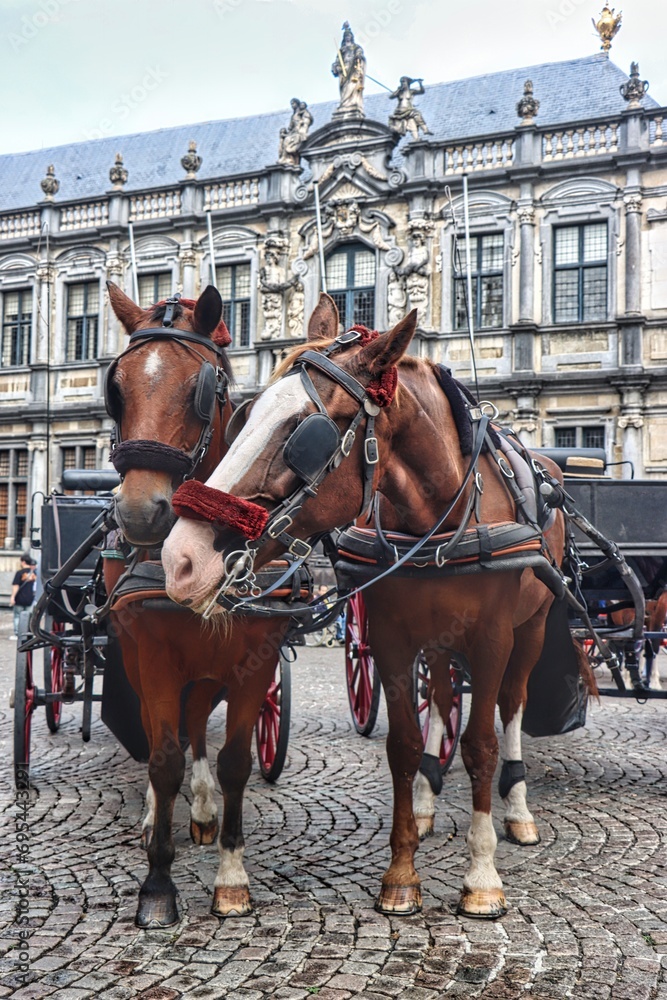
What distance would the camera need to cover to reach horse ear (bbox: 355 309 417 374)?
2656 mm

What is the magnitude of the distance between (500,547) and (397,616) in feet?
1.55

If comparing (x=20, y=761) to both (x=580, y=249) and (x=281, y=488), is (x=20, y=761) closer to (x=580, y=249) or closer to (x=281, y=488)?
(x=281, y=488)

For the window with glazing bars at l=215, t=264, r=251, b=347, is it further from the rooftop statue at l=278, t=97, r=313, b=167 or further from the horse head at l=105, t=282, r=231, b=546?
the horse head at l=105, t=282, r=231, b=546

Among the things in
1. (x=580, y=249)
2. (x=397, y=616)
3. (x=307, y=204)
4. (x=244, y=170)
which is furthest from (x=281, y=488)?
(x=244, y=170)

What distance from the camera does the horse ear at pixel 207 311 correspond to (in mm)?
3430

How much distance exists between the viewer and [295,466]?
2.51 m

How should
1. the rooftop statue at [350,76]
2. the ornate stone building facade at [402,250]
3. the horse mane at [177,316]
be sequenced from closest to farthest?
1. the horse mane at [177,316]
2. the ornate stone building facade at [402,250]
3. the rooftop statue at [350,76]

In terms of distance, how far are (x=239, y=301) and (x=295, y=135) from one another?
4115 mm

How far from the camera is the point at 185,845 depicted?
4.14m

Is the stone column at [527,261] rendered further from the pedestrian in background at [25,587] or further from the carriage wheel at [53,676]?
the carriage wheel at [53,676]

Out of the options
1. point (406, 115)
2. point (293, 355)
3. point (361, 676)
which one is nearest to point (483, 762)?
point (293, 355)

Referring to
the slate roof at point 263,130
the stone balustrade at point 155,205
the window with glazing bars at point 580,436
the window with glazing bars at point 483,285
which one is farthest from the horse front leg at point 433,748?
the stone balustrade at point 155,205

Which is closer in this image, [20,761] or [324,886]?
[324,886]

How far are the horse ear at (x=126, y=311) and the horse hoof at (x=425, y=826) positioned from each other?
8.74ft
